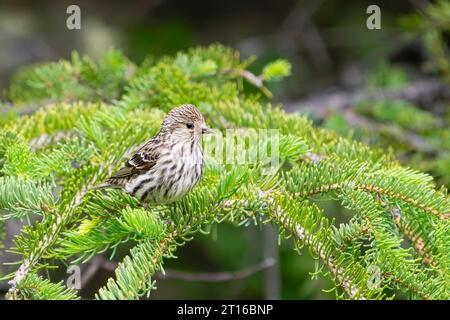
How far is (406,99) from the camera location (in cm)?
409

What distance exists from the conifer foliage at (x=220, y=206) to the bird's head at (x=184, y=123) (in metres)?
0.08

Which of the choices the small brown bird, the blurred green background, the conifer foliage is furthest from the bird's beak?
the blurred green background

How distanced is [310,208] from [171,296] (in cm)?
279

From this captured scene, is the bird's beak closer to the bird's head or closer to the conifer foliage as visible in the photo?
the bird's head

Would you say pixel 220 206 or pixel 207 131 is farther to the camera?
pixel 207 131

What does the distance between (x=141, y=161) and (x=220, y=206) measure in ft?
1.79

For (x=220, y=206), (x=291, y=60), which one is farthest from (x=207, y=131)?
(x=291, y=60)

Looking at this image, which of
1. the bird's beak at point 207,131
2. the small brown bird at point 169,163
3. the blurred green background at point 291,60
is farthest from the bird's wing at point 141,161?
the blurred green background at point 291,60

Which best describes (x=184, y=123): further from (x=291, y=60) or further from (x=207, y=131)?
(x=291, y=60)

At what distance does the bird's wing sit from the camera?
2.38 m

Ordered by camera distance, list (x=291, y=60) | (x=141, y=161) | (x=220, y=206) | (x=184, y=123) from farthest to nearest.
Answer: (x=291, y=60) < (x=184, y=123) < (x=141, y=161) < (x=220, y=206)

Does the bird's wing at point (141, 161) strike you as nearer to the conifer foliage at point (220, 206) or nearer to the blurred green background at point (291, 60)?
the conifer foliage at point (220, 206)

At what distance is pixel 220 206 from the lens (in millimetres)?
2078
